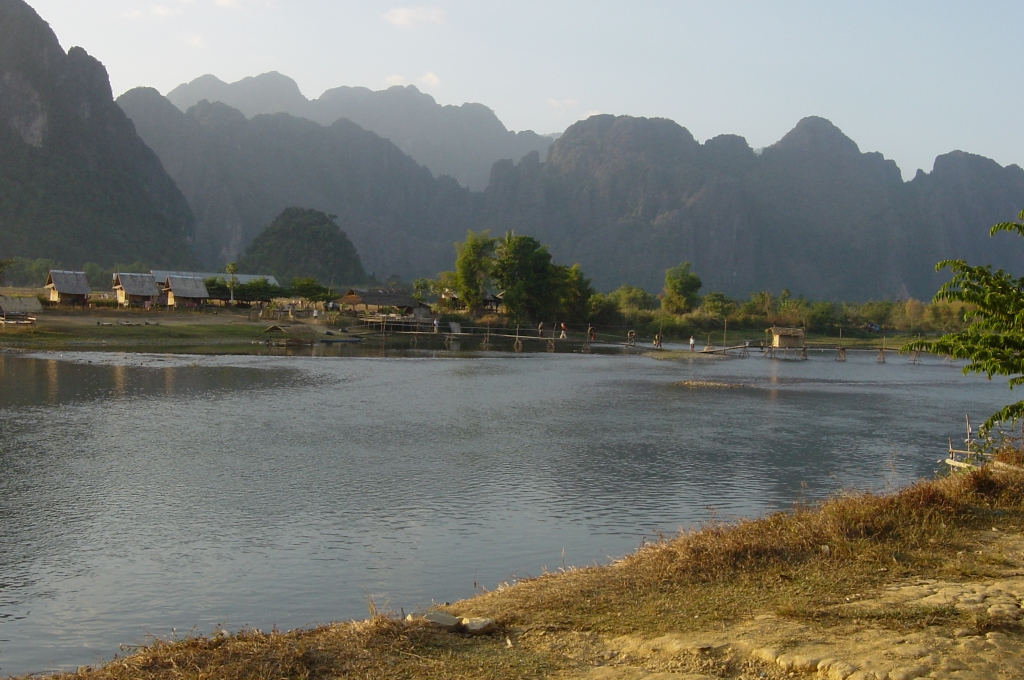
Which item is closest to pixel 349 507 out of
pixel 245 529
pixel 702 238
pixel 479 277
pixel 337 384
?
pixel 245 529

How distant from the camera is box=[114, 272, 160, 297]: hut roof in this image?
66.4 metres

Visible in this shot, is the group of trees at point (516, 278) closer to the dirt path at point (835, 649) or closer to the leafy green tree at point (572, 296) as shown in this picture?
the leafy green tree at point (572, 296)

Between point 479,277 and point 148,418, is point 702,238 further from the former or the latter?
point 148,418

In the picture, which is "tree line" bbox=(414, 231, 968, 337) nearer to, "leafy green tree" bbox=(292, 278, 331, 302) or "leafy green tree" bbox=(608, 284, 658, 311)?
"leafy green tree" bbox=(608, 284, 658, 311)

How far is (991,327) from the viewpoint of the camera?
34.8ft

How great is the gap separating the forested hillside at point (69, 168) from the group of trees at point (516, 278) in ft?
185

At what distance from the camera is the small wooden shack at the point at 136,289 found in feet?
218

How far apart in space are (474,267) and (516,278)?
4.19 meters

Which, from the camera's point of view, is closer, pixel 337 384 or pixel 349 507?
pixel 349 507

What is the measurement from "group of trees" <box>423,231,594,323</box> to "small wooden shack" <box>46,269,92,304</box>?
107 feet

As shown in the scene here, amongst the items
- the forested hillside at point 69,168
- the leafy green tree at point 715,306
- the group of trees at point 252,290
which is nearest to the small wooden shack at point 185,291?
the group of trees at point 252,290

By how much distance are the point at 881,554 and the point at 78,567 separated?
9663mm

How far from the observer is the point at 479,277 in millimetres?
80250

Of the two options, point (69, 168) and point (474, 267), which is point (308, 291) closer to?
point (474, 267)
